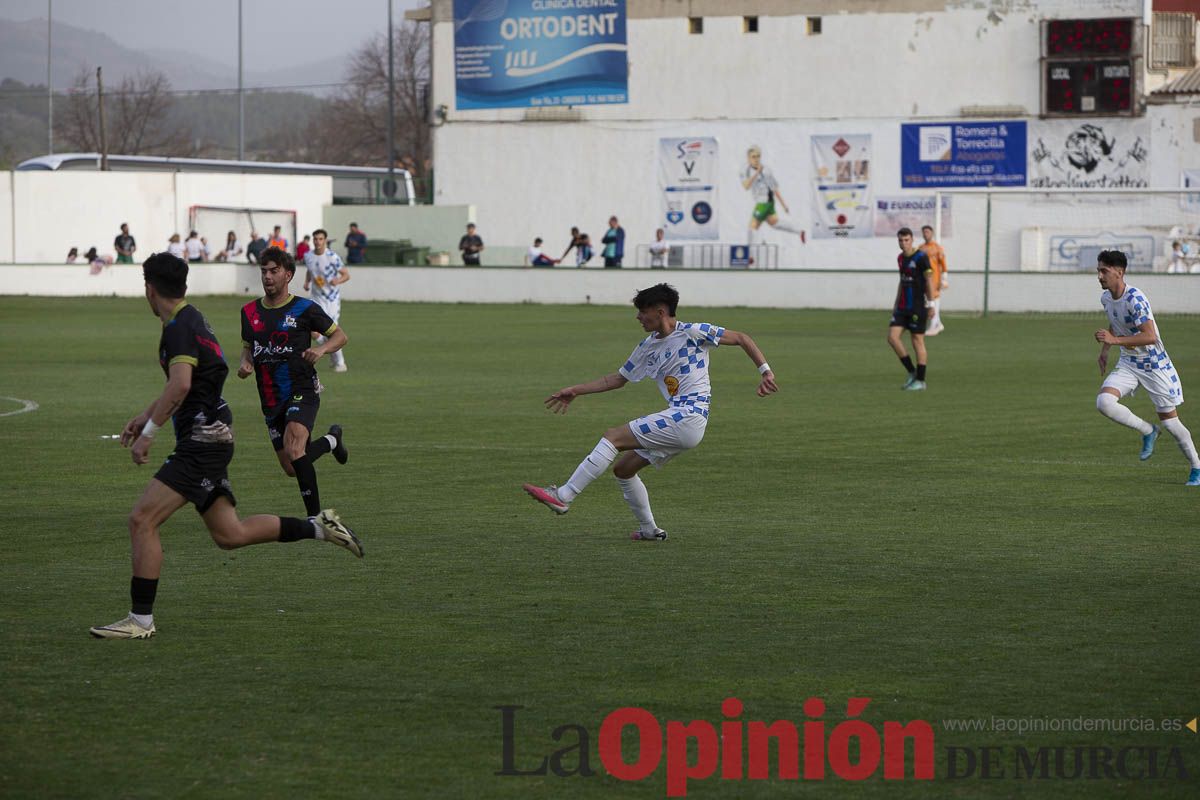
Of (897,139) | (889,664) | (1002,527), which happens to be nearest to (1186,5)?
(897,139)

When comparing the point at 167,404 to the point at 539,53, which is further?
the point at 539,53

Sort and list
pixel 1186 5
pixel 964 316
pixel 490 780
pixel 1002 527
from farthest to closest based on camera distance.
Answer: pixel 1186 5 → pixel 964 316 → pixel 1002 527 → pixel 490 780

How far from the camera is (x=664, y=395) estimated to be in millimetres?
10852

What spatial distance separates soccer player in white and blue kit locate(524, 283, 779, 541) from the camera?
10.7 m

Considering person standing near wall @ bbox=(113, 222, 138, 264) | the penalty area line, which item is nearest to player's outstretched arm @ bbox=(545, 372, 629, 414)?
the penalty area line

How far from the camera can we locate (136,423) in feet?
25.9

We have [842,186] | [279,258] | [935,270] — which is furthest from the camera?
[842,186]

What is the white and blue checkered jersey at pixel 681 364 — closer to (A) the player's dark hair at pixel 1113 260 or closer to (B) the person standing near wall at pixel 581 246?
(A) the player's dark hair at pixel 1113 260

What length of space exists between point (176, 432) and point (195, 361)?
14.1 inches

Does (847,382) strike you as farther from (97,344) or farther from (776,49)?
(776,49)

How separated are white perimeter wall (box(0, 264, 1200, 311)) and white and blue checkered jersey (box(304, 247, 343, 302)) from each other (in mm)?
18317

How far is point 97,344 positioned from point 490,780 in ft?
84.7

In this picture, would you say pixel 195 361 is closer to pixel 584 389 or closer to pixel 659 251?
pixel 584 389

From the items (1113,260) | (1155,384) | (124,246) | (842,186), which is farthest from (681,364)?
(842,186)
